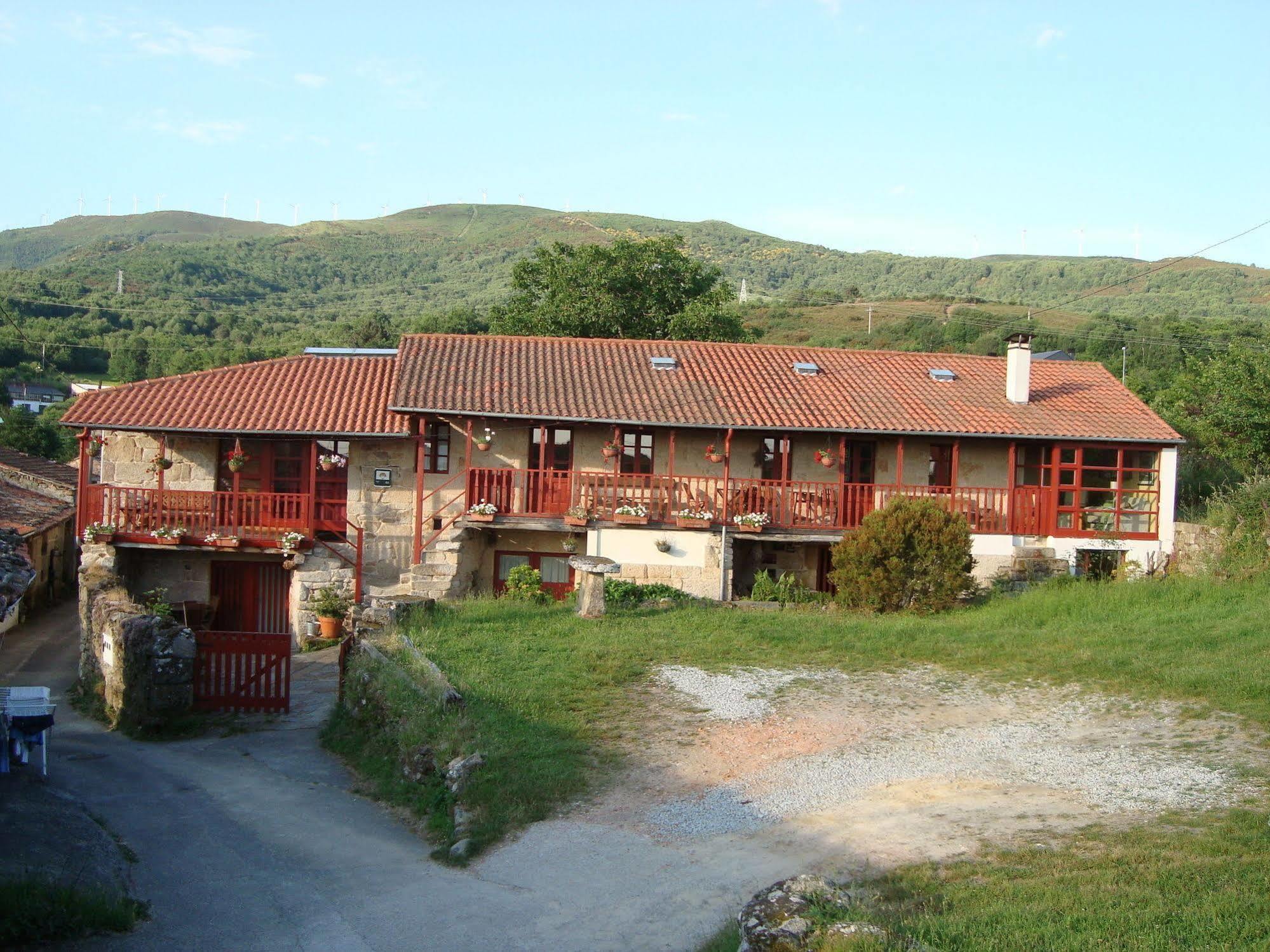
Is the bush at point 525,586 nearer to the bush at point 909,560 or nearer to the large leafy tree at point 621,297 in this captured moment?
the bush at point 909,560

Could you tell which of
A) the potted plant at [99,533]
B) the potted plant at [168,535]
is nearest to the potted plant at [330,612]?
the potted plant at [168,535]

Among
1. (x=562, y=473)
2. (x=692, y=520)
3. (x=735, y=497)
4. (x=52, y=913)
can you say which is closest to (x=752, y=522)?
(x=735, y=497)

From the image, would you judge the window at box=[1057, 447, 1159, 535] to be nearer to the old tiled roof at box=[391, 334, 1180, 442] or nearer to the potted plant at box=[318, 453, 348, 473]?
the old tiled roof at box=[391, 334, 1180, 442]

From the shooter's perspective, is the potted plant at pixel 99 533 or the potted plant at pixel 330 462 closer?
the potted plant at pixel 99 533

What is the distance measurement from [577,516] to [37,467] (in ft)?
72.3

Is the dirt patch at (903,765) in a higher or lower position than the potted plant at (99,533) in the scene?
lower

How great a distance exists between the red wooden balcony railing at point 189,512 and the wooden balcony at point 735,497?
146 inches

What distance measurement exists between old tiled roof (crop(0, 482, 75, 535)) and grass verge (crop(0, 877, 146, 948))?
17.7 metres

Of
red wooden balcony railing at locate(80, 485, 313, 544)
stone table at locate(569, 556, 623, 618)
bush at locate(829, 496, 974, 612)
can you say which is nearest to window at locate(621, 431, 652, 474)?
stone table at locate(569, 556, 623, 618)

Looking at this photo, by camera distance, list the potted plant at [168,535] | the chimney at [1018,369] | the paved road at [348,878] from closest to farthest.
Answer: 1. the paved road at [348,878]
2. the potted plant at [168,535]
3. the chimney at [1018,369]

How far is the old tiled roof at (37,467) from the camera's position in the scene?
3183cm

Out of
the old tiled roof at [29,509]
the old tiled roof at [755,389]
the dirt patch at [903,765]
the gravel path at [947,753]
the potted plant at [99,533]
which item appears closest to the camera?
the dirt patch at [903,765]

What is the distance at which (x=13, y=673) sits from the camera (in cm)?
1997

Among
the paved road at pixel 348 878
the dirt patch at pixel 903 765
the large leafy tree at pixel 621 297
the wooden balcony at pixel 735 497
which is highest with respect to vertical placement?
the large leafy tree at pixel 621 297
